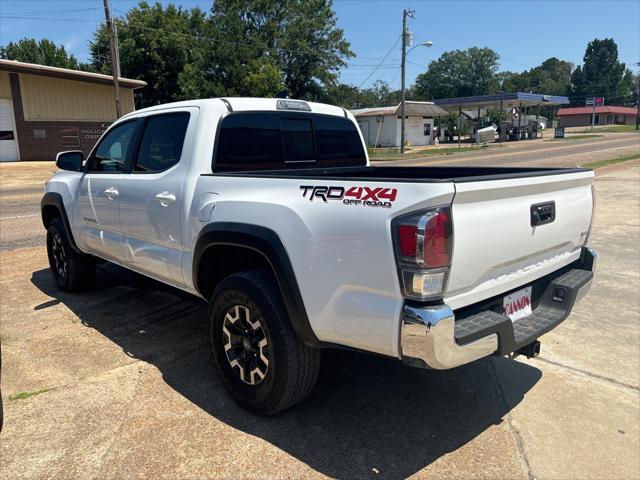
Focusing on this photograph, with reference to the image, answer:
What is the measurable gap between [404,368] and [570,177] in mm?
1782

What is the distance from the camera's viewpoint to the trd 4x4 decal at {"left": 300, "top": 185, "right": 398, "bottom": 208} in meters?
2.42

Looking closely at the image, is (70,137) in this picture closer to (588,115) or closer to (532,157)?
(532,157)

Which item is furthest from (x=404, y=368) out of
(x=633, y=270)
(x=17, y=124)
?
(x=17, y=124)

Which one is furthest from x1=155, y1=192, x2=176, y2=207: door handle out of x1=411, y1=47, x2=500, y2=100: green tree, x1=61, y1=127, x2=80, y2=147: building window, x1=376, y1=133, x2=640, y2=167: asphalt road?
x1=411, y1=47, x2=500, y2=100: green tree

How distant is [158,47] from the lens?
137ft

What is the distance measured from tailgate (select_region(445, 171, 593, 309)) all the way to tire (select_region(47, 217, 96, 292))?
4331 millimetres

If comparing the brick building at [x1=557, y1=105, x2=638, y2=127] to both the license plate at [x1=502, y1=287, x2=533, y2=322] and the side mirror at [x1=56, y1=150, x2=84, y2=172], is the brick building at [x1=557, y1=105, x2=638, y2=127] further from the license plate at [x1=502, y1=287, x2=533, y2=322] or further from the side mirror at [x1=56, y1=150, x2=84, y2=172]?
the license plate at [x1=502, y1=287, x2=533, y2=322]

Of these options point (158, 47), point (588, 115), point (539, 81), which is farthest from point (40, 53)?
point (539, 81)

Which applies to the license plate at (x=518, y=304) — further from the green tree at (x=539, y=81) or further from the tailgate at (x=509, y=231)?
the green tree at (x=539, y=81)

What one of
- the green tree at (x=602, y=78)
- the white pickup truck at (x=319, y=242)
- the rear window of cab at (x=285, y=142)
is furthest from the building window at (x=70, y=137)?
the green tree at (x=602, y=78)

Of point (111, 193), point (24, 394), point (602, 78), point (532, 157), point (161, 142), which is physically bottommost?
point (24, 394)

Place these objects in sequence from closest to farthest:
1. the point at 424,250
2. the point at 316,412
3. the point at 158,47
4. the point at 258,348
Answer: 1. the point at 424,250
2. the point at 258,348
3. the point at 316,412
4. the point at 158,47

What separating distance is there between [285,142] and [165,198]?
1.08m

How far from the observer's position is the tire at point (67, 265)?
216 inches
